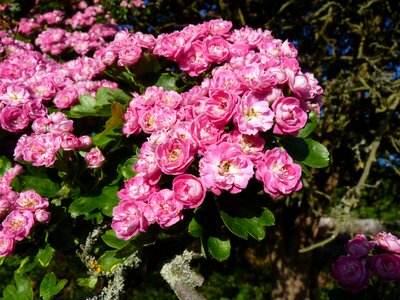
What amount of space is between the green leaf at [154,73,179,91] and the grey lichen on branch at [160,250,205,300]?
536 mm

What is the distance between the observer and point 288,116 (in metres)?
1.05

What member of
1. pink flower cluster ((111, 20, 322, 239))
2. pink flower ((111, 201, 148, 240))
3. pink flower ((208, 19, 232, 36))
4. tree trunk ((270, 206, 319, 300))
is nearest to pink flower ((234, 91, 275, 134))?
pink flower cluster ((111, 20, 322, 239))

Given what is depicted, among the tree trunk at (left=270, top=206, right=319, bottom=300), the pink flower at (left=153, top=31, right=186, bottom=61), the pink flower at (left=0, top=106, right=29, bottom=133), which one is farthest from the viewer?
the tree trunk at (left=270, top=206, right=319, bottom=300)

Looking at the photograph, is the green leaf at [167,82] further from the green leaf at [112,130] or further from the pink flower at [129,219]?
the pink flower at [129,219]

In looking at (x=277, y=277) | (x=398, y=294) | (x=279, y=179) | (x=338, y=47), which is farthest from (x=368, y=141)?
(x=279, y=179)

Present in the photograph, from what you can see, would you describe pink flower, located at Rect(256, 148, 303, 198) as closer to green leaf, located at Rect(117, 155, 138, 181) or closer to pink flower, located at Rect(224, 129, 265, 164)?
pink flower, located at Rect(224, 129, 265, 164)

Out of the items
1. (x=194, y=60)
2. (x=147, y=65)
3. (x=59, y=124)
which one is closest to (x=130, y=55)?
(x=147, y=65)

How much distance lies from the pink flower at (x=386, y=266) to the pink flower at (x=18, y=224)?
980 mm

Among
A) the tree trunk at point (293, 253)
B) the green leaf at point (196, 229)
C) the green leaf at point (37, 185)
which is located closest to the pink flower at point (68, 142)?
the green leaf at point (37, 185)

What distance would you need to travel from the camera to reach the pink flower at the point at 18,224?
1242 mm

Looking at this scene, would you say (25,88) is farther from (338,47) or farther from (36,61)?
(338,47)

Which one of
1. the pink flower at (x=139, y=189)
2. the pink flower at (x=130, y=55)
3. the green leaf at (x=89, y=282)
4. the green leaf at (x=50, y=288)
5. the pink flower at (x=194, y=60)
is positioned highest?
the pink flower at (x=194, y=60)

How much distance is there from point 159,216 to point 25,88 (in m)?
0.81

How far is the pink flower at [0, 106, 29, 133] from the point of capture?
143 centimetres
